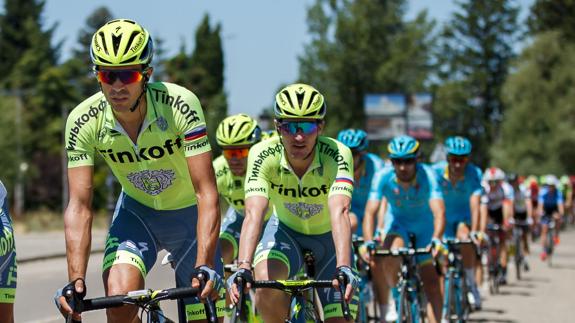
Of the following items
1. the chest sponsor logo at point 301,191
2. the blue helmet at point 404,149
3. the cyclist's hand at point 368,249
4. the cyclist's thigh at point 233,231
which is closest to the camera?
the chest sponsor logo at point 301,191

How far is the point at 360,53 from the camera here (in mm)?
77688

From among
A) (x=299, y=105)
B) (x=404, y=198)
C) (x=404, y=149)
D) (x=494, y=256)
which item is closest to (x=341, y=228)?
(x=299, y=105)

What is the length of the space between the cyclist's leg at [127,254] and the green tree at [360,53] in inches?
2785

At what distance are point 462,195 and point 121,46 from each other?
8.28 meters

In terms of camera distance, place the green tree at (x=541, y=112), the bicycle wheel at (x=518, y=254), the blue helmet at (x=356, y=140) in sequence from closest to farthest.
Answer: the blue helmet at (x=356, y=140) → the bicycle wheel at (x=518, y=254) → the green tree at (x=541, y=112)

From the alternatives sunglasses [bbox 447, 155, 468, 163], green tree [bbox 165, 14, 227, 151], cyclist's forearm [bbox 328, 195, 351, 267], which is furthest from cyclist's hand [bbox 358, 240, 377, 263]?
green tree [bbox 165, 14, 227, 151]

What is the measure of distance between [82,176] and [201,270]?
38.2 inches

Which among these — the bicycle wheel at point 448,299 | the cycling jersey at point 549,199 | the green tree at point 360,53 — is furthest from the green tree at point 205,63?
the bicycle wheel at point 448,299

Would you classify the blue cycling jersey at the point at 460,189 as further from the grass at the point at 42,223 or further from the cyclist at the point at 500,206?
the grass at the point at 42,223

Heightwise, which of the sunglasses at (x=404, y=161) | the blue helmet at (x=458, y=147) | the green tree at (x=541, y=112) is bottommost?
the sunglasses at (x=404, y=161)

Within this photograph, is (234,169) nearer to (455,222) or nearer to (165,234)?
(165,234)

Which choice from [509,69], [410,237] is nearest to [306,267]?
[410,237]

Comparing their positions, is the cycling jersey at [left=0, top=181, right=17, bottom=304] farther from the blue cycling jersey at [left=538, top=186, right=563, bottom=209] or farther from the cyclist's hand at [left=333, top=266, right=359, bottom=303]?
the blue cycling jersey at [left=538, top=186, right=563, bottom=209]

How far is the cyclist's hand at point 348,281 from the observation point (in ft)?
20.9
